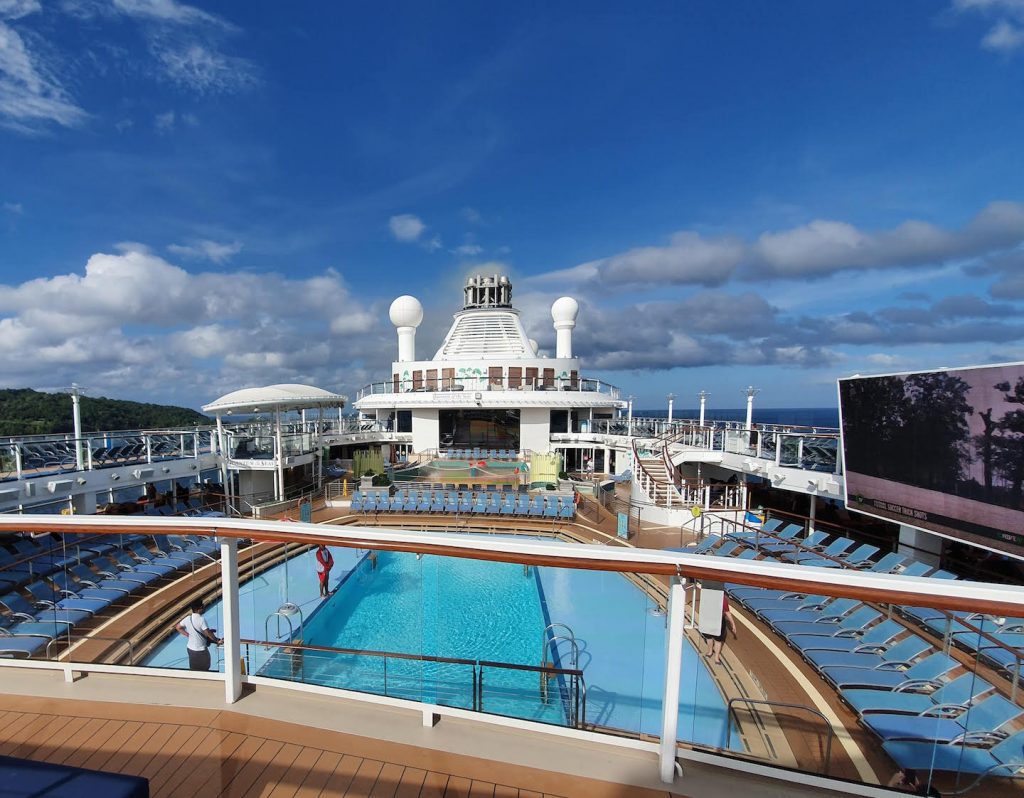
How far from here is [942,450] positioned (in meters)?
7.01

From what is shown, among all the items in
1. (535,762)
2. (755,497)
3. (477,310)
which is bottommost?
(755,497)

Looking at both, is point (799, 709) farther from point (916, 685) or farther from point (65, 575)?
point (65, 575)

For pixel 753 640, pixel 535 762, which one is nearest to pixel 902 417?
pixel 753 640

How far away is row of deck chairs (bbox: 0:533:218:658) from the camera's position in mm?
3469

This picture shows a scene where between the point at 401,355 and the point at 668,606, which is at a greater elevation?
the point at 401,355

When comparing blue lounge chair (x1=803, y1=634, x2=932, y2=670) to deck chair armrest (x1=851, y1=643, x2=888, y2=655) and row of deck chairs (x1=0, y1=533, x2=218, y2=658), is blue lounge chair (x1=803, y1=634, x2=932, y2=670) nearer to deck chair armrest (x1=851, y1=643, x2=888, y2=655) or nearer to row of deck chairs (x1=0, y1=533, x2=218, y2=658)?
deck chair armrest (x1=851, y1=643, x2=888, y2=655)

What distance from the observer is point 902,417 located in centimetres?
765

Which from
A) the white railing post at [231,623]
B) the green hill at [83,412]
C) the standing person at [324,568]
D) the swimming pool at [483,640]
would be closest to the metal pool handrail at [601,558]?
the white railing post at [231,623]

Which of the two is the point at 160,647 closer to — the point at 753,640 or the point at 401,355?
the point at 753,640

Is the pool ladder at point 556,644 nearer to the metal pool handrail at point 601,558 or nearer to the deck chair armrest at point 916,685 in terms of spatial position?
the metal pool handrail at point 601,558

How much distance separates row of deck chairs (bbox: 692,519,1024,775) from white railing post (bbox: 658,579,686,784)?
125 centimetres

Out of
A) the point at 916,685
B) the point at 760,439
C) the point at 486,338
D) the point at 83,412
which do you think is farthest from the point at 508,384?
the point at 83,412

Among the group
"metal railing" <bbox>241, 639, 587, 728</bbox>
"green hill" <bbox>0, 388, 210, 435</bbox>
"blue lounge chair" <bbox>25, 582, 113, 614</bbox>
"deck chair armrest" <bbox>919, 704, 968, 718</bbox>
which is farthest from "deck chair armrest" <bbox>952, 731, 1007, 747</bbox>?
"green hill" <bbox>0, 388, 210, 435</bbox>

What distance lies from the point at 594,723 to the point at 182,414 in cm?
5332
